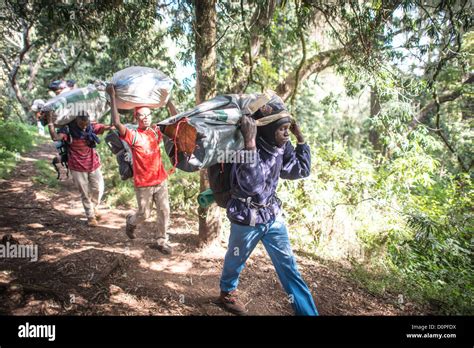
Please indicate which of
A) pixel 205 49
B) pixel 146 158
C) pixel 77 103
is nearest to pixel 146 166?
pixel 146 158

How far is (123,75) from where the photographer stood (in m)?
3.45

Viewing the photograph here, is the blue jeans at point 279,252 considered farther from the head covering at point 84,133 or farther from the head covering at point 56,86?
the head covering at point 56,86

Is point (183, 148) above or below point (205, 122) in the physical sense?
below

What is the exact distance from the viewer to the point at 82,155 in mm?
4871

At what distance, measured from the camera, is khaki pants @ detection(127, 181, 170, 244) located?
405 cm

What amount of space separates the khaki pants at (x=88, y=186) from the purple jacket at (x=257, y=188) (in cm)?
322

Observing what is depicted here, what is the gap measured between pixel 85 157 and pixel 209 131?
3.30 metres

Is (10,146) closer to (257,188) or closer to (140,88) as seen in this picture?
(140,88)

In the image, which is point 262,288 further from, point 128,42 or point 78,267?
point 128,42

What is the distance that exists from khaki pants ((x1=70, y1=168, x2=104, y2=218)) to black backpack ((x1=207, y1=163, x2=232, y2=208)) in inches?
119

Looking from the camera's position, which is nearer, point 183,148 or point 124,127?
point 183,148

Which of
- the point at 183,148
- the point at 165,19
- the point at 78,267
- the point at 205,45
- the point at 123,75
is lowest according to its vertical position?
the point at 78,267
